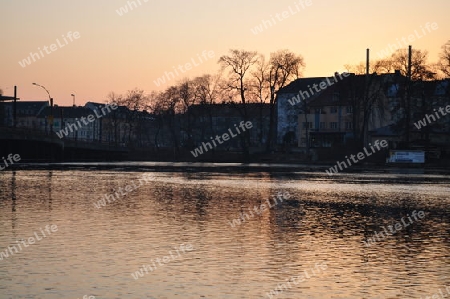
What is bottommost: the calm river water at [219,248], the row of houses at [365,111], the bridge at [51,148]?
the calm river water at [219,248]

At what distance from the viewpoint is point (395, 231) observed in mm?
28578

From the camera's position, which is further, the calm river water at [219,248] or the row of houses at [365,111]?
the row of houses at [365,111]

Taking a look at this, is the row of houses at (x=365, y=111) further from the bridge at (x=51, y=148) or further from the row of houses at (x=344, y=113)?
the bridge at (x=51, y=148)

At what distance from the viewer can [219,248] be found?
906 inches

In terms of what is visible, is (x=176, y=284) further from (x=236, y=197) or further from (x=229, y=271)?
(x=236, y=197)

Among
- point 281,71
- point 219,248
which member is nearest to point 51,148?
point 281,71

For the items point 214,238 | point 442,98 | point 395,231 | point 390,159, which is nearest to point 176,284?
point 214,238

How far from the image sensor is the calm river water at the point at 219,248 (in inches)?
676

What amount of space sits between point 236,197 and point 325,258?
23139 millimetres

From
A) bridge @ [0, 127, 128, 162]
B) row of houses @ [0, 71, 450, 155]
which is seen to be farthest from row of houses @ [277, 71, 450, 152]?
bridge @ [0, 127, 128, 162]

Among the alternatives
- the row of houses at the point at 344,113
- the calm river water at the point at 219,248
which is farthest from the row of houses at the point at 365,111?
the calm river water at the point at 219,248

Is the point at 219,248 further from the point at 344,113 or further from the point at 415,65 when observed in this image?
the point at 344,113

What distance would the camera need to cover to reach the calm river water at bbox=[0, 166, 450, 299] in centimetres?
1717

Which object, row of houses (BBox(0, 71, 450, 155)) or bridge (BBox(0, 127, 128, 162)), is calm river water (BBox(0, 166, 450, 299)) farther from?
row of houses (BBox(0, 71, 450, 155))
